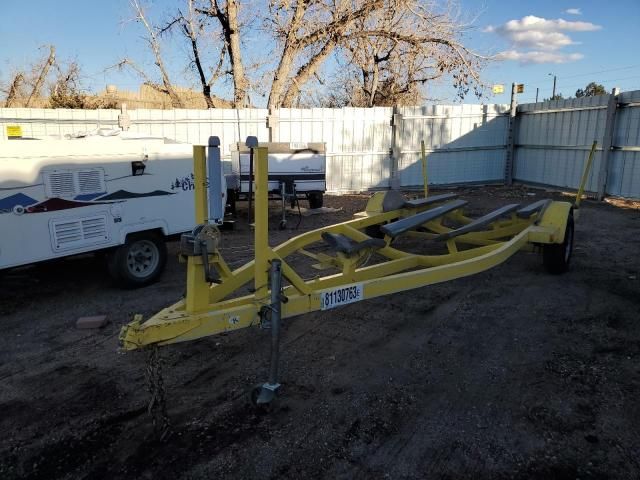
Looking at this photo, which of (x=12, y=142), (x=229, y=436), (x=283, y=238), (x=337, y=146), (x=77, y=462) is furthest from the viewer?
(x=337, y=146)

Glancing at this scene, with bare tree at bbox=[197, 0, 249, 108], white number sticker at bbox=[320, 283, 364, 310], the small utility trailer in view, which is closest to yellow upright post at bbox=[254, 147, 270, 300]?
white number sticker at bbox=[320, 283, 364, 310]

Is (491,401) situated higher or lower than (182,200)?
lower

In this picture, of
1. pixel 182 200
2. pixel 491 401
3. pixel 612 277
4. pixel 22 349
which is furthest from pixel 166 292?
pixel 612 277

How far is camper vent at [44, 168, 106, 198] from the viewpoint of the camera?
5.69 metres

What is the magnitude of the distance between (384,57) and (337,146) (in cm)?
1054

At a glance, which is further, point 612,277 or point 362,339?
point 612,277

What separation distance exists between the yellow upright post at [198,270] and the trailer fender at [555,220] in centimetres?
433

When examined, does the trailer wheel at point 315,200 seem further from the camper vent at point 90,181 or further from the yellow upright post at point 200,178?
the yellow upright post at point 200,178

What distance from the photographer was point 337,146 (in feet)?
51.8

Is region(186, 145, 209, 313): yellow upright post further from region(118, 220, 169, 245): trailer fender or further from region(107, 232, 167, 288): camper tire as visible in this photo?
region(107, 232, 167, 288): camper tire

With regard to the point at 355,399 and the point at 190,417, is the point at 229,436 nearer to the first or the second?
the point at 190,417

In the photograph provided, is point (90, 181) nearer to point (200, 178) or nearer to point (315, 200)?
point (200, 178)

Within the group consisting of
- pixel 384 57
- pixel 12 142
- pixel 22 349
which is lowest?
pixel 22 349

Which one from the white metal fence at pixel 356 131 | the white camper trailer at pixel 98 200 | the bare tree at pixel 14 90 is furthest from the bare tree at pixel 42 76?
the white camper trailer at pixel 98 200
